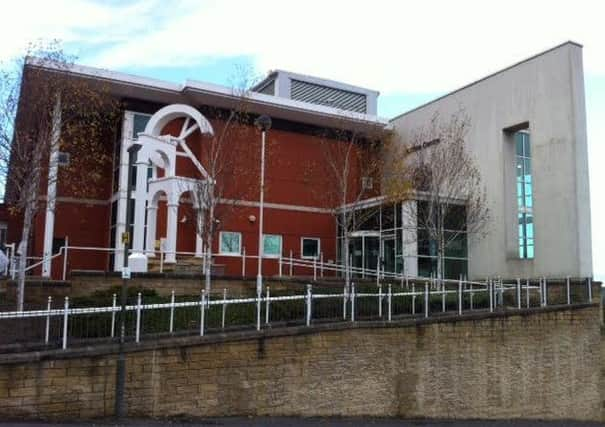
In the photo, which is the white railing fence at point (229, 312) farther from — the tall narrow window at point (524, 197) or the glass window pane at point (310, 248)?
the glass window pane at point (310, 248)

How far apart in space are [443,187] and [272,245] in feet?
29.5

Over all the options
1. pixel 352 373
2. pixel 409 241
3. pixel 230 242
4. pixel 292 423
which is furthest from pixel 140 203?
pixel 292 423

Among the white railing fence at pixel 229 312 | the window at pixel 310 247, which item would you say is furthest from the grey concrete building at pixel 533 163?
the window at pixel 310 247

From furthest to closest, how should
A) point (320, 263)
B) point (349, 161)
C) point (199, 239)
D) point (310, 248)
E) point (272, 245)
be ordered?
point (310, 248), point (272, 245), point (320, 263), point (349, 161), point (199, 239)

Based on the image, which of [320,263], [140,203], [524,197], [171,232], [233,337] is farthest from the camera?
[320,263]

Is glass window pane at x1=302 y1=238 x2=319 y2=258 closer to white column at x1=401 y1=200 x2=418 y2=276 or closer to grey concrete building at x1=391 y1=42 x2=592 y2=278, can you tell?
white column at x1=401 y1=200 x2=418 y2=276

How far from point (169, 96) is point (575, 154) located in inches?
669

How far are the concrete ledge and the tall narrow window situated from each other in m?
9.50

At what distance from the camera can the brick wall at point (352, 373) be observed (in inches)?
427

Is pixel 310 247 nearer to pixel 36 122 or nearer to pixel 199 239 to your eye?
pixel 199 239

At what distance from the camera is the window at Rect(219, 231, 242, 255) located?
2804 cm

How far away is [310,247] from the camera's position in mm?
31000

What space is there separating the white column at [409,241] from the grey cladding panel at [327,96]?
13398mm

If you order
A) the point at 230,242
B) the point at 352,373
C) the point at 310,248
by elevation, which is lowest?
the point at 352,373
